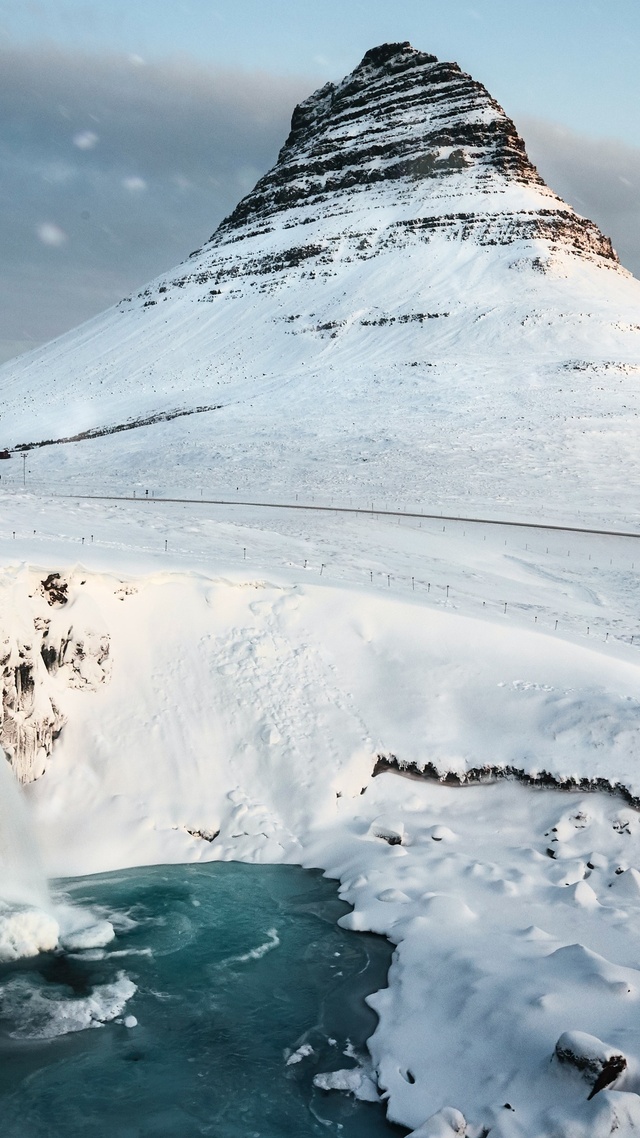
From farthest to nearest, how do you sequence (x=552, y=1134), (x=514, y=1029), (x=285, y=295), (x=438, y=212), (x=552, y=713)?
(x=438, y=212), (x=285, y=295), (x=552, y=713), (x=514, y=1029), (x=552, y=1134)

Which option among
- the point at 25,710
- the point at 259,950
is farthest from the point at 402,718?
the point at 25,710

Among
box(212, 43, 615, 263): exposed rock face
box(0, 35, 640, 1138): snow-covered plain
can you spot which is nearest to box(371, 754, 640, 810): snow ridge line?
box(0, 35, 640, 1138): snow-covered plain

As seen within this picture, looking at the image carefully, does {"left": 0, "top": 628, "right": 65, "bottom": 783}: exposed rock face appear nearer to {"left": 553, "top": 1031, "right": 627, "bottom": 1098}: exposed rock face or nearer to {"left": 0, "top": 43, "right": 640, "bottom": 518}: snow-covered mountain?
{"left": 553, "top": 1031, "right": 627, "bottom": 1098}: exposed rock face

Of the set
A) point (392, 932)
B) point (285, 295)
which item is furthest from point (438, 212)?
point (392, 932)

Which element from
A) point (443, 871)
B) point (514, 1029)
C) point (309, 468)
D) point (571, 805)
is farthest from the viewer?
point (309, 468)

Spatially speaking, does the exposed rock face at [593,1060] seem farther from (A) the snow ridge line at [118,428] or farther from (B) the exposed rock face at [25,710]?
(A) the snow ridge line at [118,428]

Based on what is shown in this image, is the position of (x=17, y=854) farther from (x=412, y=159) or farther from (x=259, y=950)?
(x=412, y=159)

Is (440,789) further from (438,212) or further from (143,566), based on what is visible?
(438,212)
